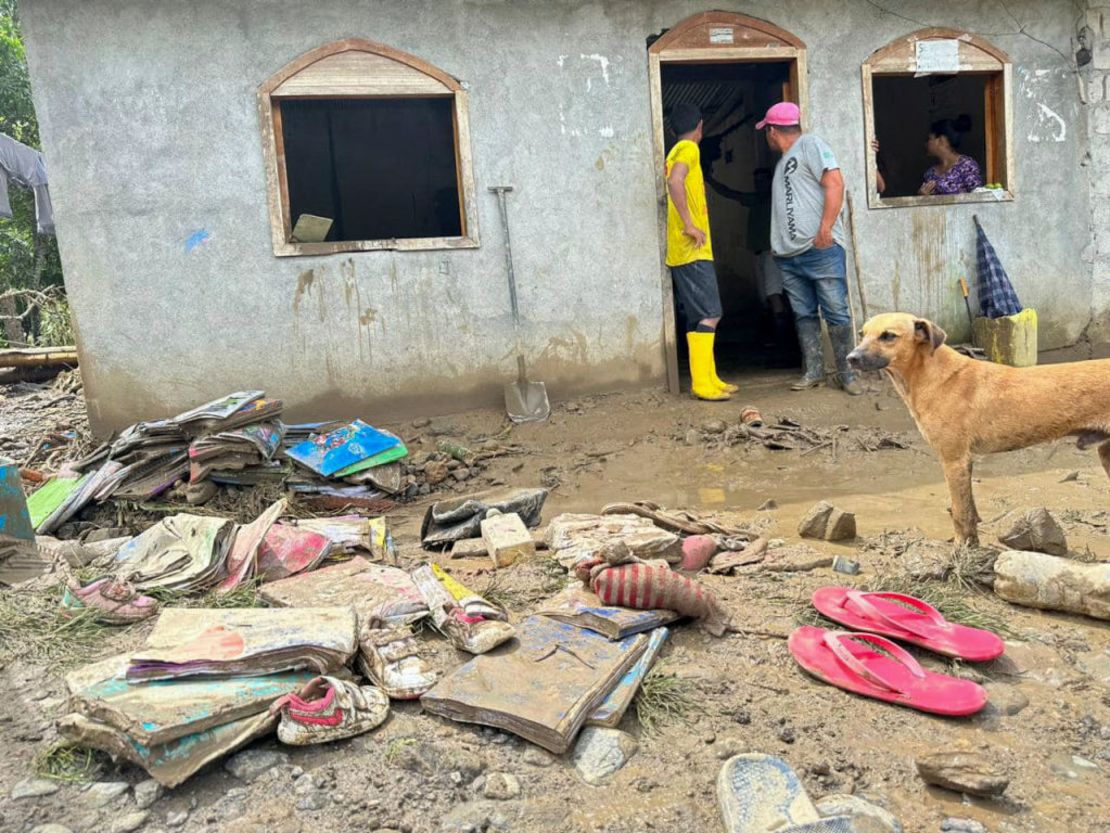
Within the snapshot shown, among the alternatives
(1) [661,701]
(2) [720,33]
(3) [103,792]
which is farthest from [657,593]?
(2) [720,33]

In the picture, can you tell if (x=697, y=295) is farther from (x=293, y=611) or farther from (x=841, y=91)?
(x=293, y=611)

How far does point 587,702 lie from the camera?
2348mm

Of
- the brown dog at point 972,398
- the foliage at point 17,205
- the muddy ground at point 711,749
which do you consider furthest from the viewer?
the foliage at point 17,205

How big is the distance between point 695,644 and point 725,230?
1031cm

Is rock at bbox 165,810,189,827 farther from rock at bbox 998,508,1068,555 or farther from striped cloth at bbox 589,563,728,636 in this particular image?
rock at bbox 998,508,1068,555

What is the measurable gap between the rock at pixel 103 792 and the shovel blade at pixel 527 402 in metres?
4.85

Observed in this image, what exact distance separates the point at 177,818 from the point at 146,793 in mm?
123

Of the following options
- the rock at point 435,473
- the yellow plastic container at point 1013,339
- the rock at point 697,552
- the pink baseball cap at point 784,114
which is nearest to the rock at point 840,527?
the rock at point 697,552

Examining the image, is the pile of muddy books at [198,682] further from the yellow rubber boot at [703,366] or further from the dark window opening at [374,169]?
the dark window opening at [374,169]

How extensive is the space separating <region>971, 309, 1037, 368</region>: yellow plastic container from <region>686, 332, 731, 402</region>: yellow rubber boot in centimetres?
257

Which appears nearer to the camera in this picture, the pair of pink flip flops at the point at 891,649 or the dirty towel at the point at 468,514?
the pair of pink flip flops at the point at 891,649

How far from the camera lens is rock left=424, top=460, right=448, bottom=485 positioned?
572 centimetres

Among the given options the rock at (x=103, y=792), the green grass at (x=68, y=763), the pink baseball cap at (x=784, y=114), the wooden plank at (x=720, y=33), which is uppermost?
the wooden plank at (x=720, y=33)

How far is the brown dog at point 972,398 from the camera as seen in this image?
348 cm
